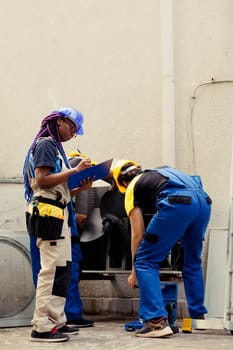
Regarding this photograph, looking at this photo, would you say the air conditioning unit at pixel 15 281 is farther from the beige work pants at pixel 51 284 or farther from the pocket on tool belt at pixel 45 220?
the pocket on tool belt at pixel 45 220

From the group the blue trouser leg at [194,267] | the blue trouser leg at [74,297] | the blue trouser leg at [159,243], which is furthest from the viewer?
the blue trouser leg at [74,297]

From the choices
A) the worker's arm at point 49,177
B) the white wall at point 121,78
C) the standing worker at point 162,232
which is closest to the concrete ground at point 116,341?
the standing worker at point 162,232

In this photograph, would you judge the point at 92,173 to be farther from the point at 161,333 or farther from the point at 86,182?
the point at 161,333

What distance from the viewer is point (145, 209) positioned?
5789 millimetres

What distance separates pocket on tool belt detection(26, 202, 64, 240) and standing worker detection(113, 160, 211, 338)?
0.57m

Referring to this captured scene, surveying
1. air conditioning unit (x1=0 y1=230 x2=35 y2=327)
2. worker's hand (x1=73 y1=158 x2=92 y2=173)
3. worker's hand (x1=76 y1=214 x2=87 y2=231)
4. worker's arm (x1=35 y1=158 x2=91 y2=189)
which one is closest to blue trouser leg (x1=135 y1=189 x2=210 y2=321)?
worker's hand (x1=73 y1=158 x2=92 y2=173)

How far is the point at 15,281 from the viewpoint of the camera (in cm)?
606

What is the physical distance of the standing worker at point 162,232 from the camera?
5.29 metres

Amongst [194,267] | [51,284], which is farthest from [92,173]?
[194,267]

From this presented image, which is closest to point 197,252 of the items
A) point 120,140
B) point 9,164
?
point 120,140

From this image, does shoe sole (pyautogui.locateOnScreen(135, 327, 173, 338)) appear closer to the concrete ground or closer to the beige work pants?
the concrete ground

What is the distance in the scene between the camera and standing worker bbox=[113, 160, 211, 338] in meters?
5.29

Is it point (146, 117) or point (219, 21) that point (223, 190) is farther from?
point (219, 21)

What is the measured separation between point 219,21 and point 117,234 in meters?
2.22
